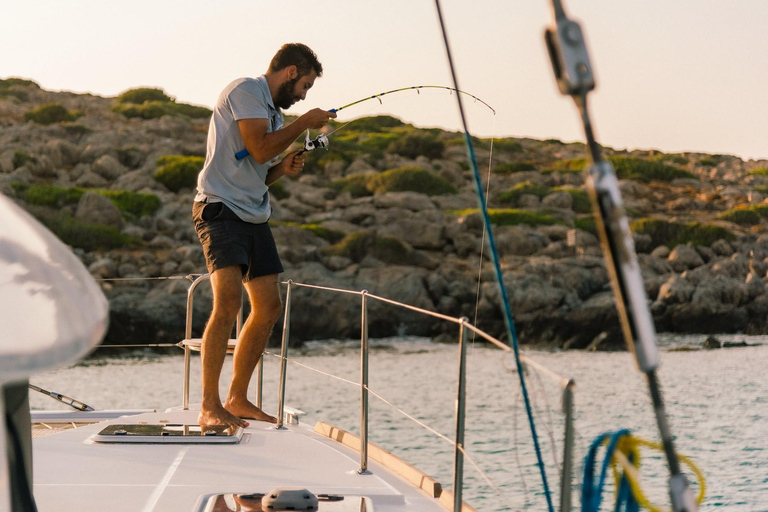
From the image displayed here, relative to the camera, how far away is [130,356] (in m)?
21.8

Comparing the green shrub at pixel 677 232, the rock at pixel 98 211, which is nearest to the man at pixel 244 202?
the rock at pixel 98 211

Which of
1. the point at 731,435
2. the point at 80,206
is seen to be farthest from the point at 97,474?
the point at 80,206

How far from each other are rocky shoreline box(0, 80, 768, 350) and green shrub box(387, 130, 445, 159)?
11cm

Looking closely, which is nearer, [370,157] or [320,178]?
[320,178]

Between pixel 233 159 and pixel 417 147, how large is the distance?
35010 mm

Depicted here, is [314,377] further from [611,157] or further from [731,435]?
[611,157]

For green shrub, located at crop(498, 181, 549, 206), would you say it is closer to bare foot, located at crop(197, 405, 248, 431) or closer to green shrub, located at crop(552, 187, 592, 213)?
green shrub, located at crop(552, 187, 592, 213)

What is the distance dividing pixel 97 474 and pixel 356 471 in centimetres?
68

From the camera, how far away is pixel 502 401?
1577cm

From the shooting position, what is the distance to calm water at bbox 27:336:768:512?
454 inches

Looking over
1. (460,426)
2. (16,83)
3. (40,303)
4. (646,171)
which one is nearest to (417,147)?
(646,171)

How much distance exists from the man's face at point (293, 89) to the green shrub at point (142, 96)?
40.9m

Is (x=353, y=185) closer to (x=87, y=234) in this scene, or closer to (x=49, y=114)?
(x=87, y=234)

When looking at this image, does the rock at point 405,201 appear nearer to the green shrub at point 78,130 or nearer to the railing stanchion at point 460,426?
the green shrub at point 78,130
